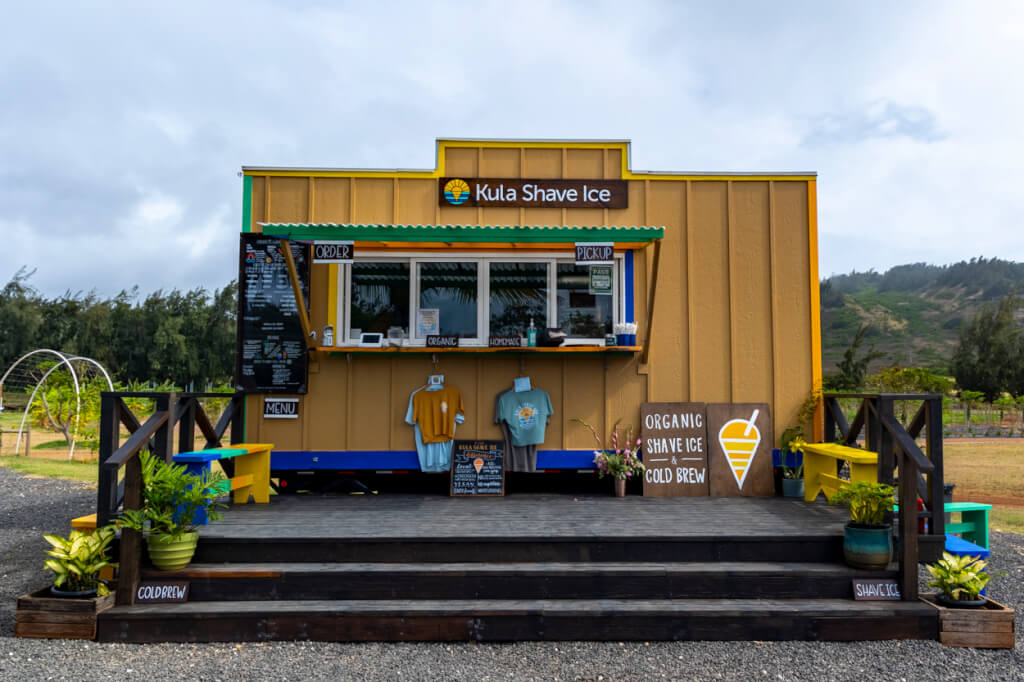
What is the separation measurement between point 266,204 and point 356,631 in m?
4.18

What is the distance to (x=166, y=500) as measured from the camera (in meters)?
4.20

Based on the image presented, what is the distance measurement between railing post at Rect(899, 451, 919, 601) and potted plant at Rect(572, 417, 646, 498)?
2.25m

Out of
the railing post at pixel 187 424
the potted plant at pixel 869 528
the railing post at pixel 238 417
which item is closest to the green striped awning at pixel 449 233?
the railing post at pixel 187 424

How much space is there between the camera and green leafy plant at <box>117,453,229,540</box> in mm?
4133

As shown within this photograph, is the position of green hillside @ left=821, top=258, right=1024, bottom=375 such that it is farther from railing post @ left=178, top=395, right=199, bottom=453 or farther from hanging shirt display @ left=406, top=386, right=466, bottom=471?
railing post @ left=178, top=395, right=199, bottom=453

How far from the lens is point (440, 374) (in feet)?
20.6

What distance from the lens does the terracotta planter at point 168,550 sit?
4.17 metres

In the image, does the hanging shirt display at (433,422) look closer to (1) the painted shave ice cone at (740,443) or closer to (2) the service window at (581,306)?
(2) the service window at (581,306)

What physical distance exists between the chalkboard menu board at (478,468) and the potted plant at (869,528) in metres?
2.90

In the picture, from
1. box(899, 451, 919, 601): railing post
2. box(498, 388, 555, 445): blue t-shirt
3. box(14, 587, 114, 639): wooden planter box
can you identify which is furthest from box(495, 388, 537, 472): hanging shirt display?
box(14, 587, 114, 639): wooden planter box

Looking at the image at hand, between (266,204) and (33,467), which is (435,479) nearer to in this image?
(266,204)

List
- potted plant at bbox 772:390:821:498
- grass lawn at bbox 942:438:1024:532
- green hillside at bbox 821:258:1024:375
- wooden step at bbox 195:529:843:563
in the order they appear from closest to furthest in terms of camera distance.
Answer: wooden step at bbox 195:529:843:563
potted plant at bbox 772:390:821:498
grass lawn at bbox 942:438:1024:532
green hillside at bbox 821:258:1024:375

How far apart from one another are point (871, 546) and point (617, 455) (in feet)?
7.70

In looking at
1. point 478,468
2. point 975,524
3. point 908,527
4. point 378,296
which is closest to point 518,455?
point 478,468
